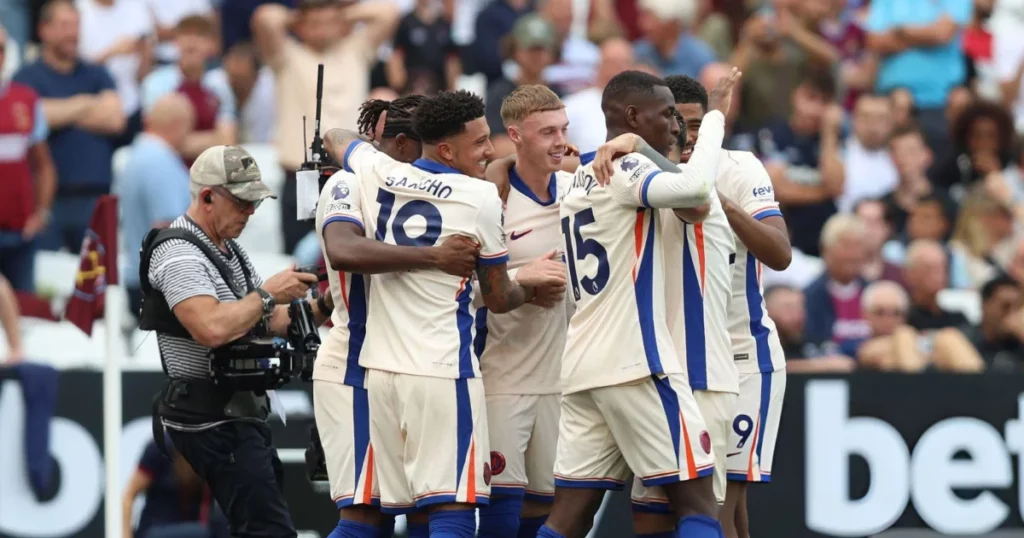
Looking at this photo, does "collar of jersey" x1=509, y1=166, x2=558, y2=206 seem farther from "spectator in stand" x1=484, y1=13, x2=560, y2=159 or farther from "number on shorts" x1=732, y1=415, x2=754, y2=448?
"spectator in stand" x1=484, y1=13, x2=560, y2=159

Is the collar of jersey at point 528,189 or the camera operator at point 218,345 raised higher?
the collar of jersey at point 528,189

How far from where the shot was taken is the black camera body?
835 cm

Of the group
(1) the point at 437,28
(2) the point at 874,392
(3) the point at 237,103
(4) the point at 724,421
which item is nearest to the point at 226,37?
(3) the point at 237,103

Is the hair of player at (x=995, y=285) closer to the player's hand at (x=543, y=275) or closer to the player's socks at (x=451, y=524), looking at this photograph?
the player's hand at (x=543, y=275)

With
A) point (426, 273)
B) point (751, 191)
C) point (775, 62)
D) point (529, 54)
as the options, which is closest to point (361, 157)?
point (426, 273)

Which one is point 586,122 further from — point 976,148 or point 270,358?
point 270,358

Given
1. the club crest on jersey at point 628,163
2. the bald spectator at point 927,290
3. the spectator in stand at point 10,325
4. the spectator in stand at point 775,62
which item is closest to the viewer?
the club crest on jersey at point 628,163

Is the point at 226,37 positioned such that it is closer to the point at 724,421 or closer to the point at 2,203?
the point at 2,203

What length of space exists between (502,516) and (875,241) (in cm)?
652

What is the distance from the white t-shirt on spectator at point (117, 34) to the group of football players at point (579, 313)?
7065 mm

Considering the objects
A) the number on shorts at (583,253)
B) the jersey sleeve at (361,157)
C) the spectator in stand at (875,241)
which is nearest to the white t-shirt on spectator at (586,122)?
the spectator in stand at (875,241)

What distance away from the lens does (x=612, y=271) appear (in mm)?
7598

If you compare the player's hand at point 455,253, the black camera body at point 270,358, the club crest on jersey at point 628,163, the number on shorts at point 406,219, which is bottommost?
the black camera body at point 270,358

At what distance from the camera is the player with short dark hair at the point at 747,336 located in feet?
26.9
